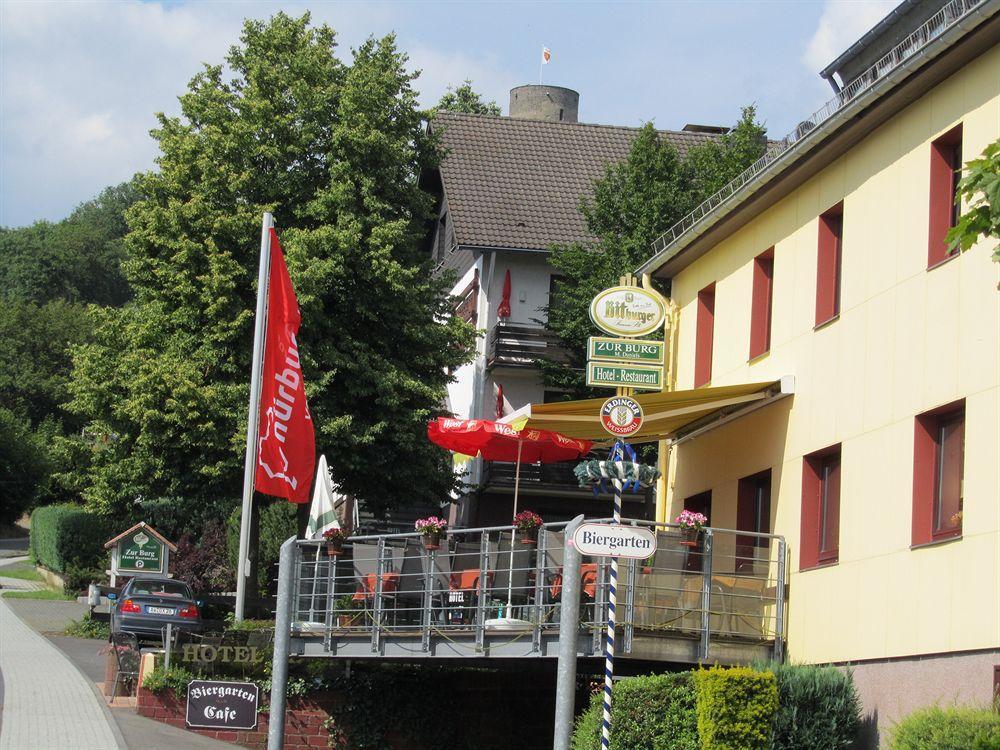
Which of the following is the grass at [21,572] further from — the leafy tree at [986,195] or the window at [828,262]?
the leafy tree at [986,195]

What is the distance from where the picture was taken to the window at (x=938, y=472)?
45.4ft

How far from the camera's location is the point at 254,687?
19.2 metres

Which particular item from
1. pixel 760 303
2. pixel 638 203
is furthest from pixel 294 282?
pixel 760 303

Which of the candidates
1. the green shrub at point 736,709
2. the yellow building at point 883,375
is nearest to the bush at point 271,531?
the yellow building at point 883,375

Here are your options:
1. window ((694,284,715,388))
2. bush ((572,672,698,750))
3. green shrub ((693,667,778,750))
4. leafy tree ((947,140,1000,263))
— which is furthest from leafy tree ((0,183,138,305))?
leafy tree ((947,140,1000,263))

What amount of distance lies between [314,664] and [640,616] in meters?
6.86

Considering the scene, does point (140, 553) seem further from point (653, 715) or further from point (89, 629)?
point (653, 715)

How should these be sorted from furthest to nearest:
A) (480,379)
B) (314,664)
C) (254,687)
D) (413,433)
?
(480,379), (413,433), (314,664), (254,687)

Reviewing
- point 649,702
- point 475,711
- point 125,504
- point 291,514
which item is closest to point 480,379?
point 291,514

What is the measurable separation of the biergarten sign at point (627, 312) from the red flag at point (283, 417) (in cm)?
870

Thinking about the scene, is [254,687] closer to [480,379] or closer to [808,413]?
[808,413]

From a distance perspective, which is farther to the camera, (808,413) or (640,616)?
(808,413)

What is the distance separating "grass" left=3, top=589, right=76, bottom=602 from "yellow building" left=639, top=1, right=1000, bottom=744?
27.8m

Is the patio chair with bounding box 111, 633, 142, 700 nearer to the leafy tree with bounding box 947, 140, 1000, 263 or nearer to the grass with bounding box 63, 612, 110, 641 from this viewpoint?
the grass with bounding box 63, 612, 110, 641
